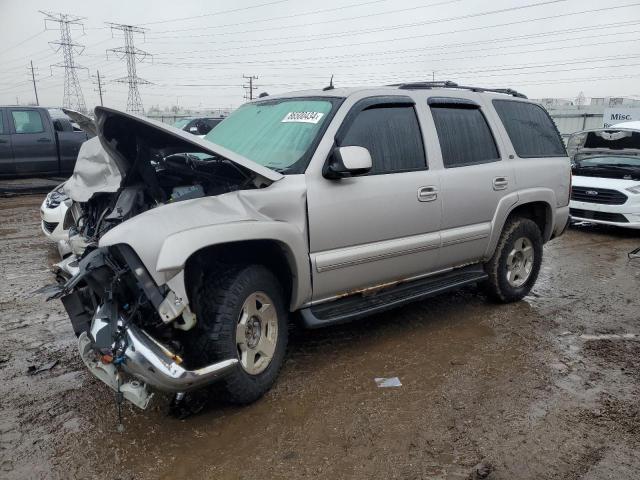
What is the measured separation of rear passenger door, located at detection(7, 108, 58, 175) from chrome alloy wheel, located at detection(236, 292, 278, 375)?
1040 centimetres

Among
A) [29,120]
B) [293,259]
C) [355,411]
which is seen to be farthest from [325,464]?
[29,120]

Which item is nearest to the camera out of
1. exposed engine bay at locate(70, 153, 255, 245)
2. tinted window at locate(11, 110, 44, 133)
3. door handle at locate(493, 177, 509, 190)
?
exposed engine bay at locate(70, 153, 255, 245)

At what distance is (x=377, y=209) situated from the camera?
3.80 m

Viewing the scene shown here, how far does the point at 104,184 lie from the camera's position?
146 inches

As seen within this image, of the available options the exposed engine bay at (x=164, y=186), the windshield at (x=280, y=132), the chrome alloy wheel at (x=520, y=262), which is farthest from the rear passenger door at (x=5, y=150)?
the chrome alloy wheel at (x=520, y=262)

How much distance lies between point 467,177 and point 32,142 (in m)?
10.5

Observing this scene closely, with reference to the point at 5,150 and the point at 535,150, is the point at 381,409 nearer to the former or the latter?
the point at 535,150

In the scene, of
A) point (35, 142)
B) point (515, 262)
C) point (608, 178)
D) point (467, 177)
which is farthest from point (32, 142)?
point (608, 178)

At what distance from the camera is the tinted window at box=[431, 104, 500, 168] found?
14.5ft

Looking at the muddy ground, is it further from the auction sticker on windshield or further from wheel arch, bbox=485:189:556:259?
the auction sticker on windshield

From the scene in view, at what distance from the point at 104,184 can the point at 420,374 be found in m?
2.57

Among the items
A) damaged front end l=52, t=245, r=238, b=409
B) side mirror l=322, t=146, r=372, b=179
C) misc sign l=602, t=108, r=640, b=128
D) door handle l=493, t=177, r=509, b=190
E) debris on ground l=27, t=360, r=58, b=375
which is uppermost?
side mirror l=322, t=146, r=372, b=179

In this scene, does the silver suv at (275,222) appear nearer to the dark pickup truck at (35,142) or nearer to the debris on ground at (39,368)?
the debris on ground at (39,368)

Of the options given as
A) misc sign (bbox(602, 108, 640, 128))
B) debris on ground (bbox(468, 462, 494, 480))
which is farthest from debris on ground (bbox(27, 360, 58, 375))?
misc sign (bbox(602, 108, 640, 128))
